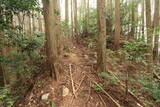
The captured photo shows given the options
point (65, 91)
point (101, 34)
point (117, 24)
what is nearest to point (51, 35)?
point (101, 34)

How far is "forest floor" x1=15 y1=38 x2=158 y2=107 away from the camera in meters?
4.29

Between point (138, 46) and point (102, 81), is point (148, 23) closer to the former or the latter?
point (138, 46)

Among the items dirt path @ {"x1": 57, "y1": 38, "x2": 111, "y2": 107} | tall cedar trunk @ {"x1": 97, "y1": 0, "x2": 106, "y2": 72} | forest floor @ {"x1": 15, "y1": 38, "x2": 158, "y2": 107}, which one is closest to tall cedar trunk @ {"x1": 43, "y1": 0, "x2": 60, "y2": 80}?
forest floor @ {"x1": 15, "y1": 38, "x2": 158, "y2": 107}

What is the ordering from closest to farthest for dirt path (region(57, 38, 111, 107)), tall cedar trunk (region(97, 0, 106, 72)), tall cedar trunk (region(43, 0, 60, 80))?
1. dirt path (region(57, 38, 111, 107))
2. tall cedar trunk (region(43, 0, 60, 80))
3. tall cedar trunk (region(97, 0, 106, 72))

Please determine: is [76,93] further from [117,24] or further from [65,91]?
[117,24]

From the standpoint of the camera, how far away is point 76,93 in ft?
15.0

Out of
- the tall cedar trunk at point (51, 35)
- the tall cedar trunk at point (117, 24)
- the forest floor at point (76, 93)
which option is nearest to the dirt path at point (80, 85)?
the forest floor at point (76, 93)

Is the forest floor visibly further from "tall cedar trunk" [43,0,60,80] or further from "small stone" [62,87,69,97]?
"tall cedar trunk" [43,0,60,80]

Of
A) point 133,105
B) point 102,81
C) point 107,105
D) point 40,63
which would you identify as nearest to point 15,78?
point 40,63

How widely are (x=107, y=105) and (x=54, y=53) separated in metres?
2.40

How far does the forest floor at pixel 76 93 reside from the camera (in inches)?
169

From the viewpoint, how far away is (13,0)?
11.7 feet

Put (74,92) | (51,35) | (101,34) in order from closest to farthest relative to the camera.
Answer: (74,92) < (51,35) < (101,34)

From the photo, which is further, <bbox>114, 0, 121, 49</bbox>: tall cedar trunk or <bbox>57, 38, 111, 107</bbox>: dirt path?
<bbox>114, 0, 121, 49</bbox>: tall cedar trunk
